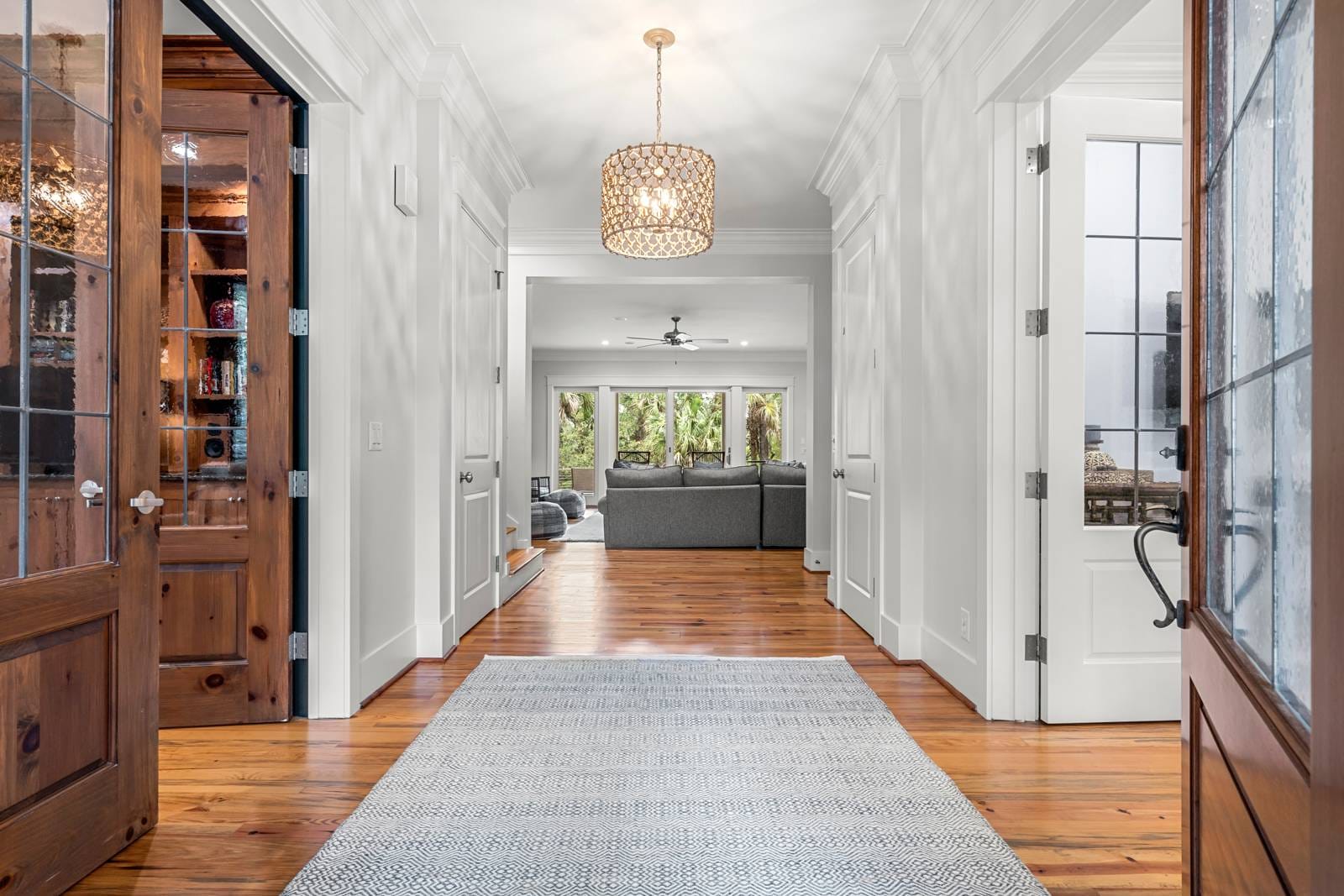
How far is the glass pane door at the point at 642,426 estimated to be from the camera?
13.8 m

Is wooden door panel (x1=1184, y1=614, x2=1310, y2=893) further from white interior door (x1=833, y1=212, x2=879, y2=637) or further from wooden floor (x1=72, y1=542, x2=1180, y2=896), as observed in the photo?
white interior door (x1=833, y1=212, x2=879, y2=637)

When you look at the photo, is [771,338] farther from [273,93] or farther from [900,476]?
[273,93]

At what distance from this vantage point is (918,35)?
333 cm

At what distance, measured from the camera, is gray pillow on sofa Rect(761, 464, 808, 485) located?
25.4 feet

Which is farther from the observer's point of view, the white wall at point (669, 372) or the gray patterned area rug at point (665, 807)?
the white wall at point (669, 372)

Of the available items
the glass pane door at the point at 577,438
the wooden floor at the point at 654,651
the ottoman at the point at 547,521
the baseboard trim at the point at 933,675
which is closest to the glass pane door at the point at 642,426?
the glass pane door at the point at 577,438

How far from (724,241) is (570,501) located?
5199mm

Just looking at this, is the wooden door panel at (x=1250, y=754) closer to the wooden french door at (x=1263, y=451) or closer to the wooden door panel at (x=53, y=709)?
the wooden french door at (x=1263, y=451)

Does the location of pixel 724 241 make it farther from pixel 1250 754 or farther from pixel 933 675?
pixel 1250 754

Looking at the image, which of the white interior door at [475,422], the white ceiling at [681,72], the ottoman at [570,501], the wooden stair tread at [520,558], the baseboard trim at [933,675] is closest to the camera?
the baseboard trim at [933,675]

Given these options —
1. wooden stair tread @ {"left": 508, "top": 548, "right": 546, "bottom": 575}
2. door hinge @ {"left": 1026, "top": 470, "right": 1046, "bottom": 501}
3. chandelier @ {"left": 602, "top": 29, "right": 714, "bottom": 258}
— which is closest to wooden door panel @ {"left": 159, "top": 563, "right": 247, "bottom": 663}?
chandelier @ {"left": 602, "top": 29, "right": 714, "bottom": 258}

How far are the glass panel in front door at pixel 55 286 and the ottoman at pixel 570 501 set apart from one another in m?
8.78

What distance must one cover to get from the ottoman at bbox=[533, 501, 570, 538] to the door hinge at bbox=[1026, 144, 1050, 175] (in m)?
6.42

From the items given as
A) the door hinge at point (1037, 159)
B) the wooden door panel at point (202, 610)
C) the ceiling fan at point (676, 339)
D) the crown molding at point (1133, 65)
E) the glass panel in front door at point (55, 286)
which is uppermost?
the ceiling fan at point (676, 339)
